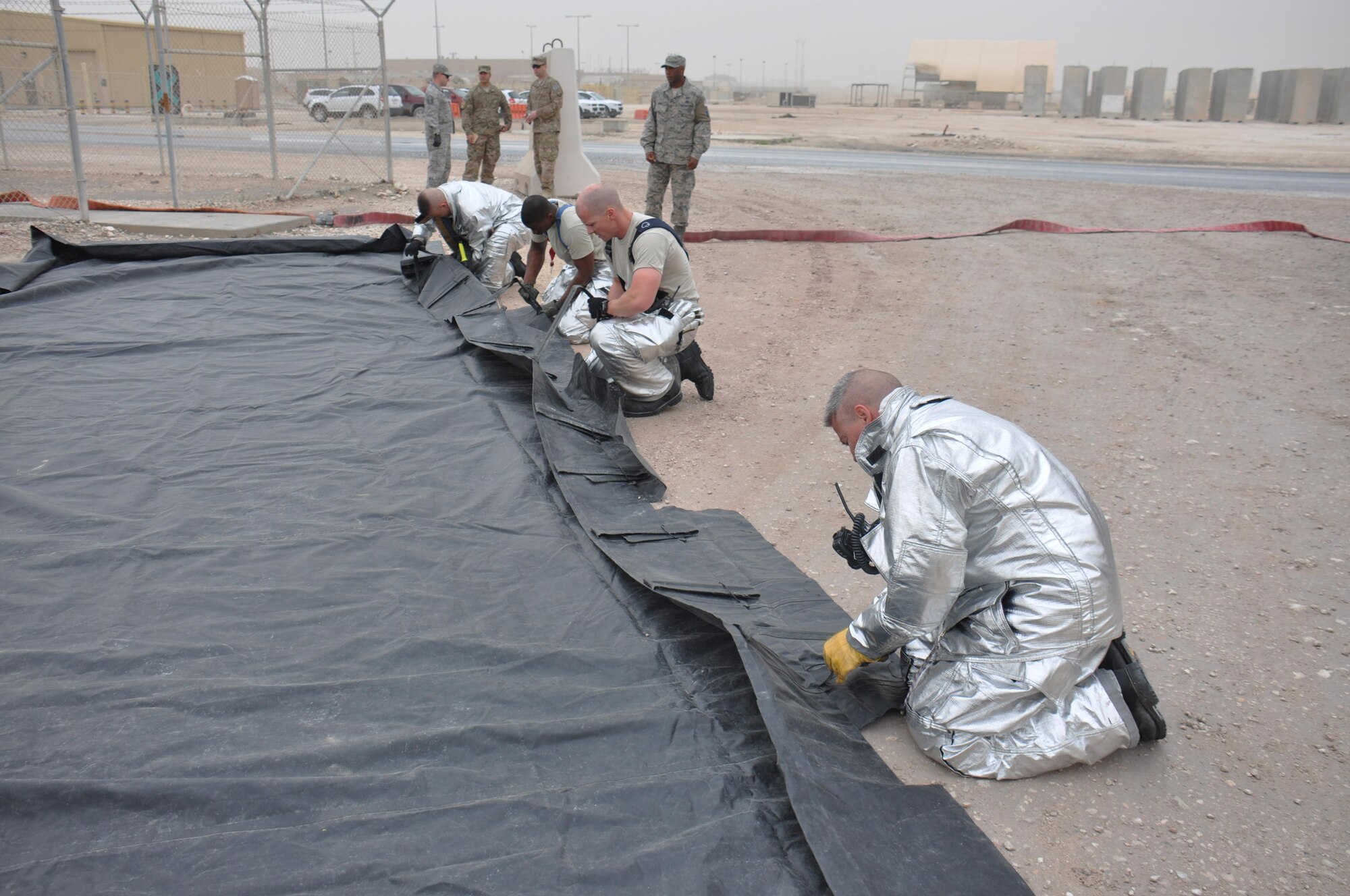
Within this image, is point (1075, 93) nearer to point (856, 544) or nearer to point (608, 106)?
point (608, 106)

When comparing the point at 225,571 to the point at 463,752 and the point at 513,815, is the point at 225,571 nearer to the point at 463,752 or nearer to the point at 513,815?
the point at 463,752

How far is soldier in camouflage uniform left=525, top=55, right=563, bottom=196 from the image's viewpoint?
32.9 ft

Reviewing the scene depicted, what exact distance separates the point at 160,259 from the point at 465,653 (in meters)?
5.36

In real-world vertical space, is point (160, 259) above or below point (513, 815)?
above

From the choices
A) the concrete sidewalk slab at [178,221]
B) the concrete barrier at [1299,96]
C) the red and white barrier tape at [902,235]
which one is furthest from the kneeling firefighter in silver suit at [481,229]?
the concrete barrier at [1299,96]

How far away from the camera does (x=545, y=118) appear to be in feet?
33.0

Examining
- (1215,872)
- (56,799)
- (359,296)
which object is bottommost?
(1215,872)

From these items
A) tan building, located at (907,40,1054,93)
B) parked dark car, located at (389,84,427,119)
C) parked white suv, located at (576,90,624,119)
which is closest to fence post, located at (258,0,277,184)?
parked dark car, located at (389,84,427,119)

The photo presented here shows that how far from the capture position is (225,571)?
282 centimetres

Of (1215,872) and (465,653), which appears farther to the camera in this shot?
(465,653)

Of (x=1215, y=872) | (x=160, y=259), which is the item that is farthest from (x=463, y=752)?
(x=160, y=259)

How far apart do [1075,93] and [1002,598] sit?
40947mm

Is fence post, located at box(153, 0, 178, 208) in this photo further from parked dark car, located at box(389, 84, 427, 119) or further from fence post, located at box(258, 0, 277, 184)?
parked dark car, located at box(389, 84, 427, 119)

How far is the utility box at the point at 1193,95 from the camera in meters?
35.4
